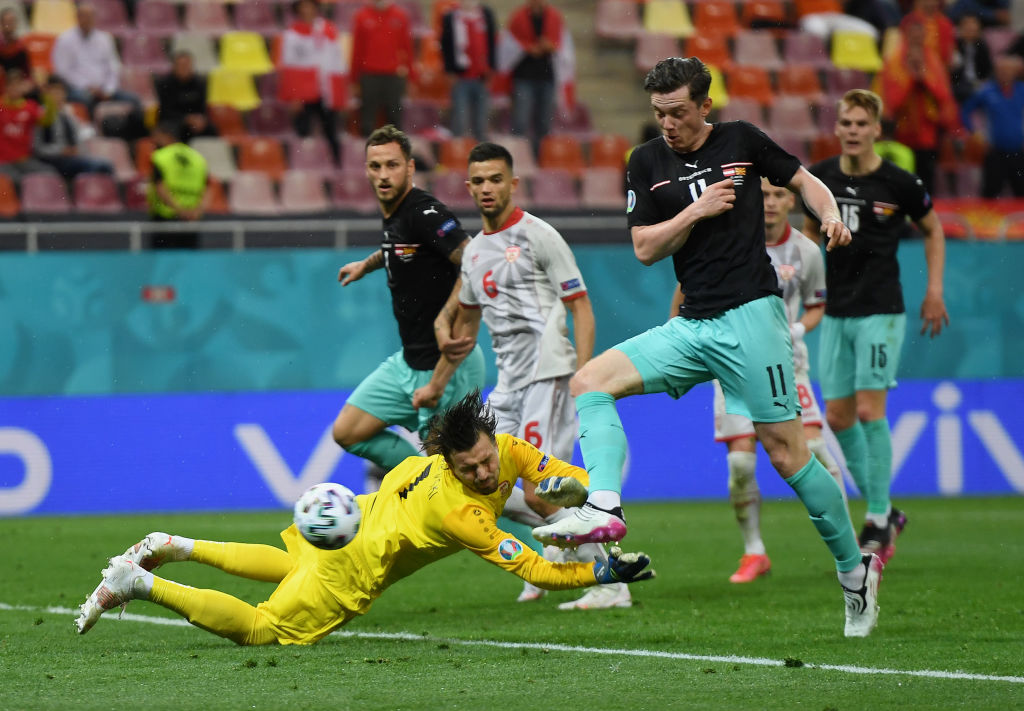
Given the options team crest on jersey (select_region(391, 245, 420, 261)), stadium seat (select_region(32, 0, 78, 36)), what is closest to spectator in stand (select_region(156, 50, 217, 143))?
stadium seat (select_region(32, 0, 78, 36))

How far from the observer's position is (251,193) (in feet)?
53.9

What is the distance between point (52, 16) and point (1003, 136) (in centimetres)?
1115

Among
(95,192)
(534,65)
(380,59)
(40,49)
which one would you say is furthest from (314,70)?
(40,49)

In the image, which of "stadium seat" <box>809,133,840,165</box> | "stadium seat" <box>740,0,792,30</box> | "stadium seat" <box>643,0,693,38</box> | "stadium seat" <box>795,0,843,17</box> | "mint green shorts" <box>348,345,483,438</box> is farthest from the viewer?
"stadium seat" <box>795,0,843,17</box>

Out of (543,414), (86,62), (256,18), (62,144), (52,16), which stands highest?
(52,16)

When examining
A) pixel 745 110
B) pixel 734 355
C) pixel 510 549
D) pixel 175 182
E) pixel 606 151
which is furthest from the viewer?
pixel 745 110

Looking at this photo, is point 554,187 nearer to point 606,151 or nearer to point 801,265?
point 606,151

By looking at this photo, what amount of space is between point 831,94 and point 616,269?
7665 millimetres

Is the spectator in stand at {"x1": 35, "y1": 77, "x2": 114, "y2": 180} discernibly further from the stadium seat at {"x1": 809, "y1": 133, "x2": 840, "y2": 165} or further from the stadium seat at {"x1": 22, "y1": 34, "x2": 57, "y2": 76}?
the stadium seat at {"x1": 809, "y1": 133, "x2": 840, "y2": 165}

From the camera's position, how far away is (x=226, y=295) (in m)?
13.0

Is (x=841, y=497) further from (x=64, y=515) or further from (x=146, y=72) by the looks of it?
(x=146, y=72)

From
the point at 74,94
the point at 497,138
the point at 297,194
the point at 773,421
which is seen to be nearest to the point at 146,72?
the point at 74,94

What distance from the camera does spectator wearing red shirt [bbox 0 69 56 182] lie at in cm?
1511

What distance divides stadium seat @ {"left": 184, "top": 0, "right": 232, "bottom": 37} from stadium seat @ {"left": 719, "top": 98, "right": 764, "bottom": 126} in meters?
6.20
